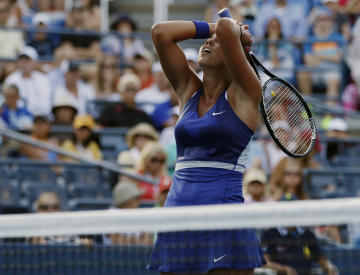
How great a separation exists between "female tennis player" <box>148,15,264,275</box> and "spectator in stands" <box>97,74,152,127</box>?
6072 mm

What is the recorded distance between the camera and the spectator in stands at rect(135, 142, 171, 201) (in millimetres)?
8539

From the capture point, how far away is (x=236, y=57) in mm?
3912

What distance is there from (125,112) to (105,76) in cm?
114

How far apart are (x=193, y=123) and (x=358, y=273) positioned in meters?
1.49

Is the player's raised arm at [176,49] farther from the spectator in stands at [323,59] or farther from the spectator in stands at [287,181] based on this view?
the spectator in stands at [323,59]

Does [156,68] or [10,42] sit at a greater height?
[10,42]

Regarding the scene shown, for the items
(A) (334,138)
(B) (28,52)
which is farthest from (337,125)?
(B) (28,52)

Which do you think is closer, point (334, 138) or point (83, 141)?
point (83, 141)

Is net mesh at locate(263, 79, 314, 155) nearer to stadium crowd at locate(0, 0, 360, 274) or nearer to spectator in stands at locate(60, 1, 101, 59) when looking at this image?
stadium crowd at locate(0, 0, 360, 274)

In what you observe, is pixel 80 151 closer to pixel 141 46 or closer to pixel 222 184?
pixel 141 46

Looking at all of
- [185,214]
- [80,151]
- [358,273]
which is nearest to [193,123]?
[185,214]

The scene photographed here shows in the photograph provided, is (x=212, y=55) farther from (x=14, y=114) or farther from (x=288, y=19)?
(x=288, y=19)

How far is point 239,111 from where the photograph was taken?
4.02m

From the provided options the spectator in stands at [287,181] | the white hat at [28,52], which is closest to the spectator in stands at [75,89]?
the white hat at [28,52]
